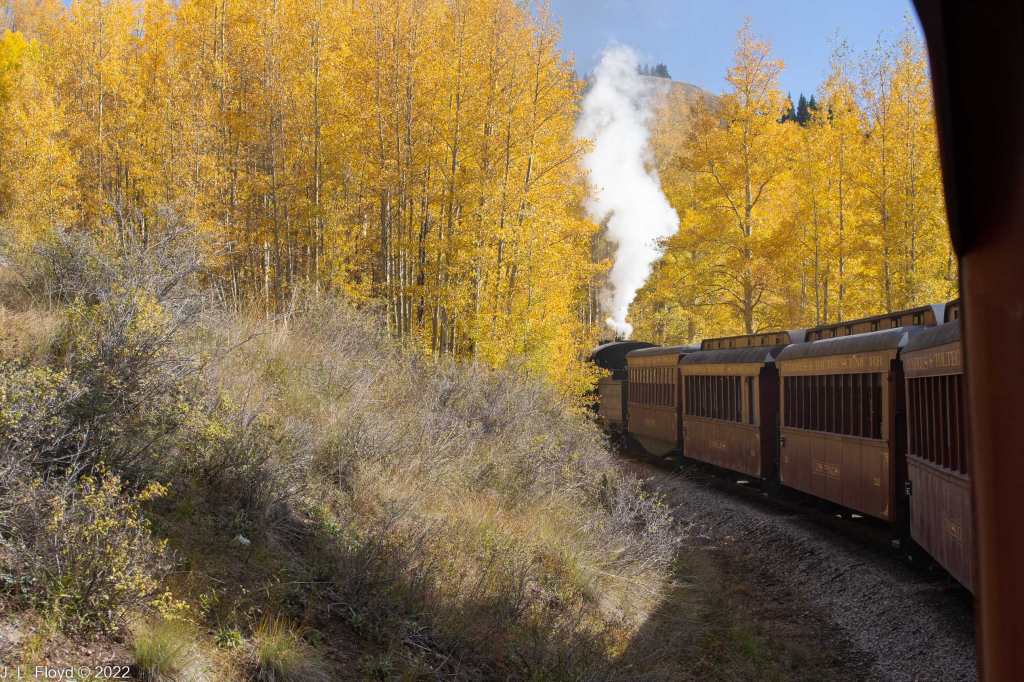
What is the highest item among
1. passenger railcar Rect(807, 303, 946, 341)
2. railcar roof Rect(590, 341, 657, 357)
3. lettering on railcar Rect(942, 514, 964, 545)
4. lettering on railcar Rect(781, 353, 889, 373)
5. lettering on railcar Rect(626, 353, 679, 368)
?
railcar roof Rect(590, 341, 657, 357)

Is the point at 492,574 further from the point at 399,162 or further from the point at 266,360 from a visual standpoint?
the point at 399,162

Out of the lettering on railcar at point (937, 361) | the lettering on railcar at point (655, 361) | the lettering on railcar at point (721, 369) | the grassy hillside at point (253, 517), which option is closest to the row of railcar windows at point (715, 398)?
the lettering on railcar at point (721, 369)

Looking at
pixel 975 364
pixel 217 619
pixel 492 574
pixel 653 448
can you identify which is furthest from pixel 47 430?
pixel 653 448

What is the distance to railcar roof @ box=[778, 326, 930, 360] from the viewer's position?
30.6 ft

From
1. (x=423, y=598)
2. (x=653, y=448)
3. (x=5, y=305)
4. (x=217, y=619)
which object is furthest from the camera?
(x=653, y=448)

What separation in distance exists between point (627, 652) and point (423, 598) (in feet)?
6.74

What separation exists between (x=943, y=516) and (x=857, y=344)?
3.68 meters

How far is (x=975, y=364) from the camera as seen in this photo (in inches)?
40.7

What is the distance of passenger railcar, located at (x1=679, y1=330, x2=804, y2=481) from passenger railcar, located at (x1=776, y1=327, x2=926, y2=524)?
70cm

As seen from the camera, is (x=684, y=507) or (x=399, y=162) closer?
(x=684, y=507)

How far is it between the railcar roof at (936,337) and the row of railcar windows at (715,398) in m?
5.75

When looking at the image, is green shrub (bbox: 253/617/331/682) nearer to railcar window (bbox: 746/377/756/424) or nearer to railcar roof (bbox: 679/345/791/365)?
railcar roof (bbox: 679/345/791/365)

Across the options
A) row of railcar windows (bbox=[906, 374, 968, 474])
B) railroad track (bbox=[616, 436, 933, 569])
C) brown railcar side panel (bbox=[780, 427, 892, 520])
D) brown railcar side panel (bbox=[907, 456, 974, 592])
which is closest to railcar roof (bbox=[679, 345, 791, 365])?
brown railcar side panel (bbox=[780, 427, 892, 520])

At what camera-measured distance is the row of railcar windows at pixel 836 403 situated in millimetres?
9938
